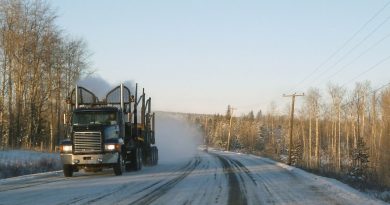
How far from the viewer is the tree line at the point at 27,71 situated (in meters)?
43.6

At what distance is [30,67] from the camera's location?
151ft

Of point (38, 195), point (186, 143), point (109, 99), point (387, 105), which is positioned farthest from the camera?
point (387, 105)

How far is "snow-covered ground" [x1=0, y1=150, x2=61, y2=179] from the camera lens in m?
25.4

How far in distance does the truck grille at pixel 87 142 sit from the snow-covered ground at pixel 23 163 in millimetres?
4039

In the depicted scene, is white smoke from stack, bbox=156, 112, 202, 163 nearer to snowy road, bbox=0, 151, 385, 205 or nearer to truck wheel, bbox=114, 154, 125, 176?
truck wheel, bbox=114, 154, 125, 176

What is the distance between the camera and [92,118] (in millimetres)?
23531

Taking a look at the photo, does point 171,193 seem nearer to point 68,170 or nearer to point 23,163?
point 68,170

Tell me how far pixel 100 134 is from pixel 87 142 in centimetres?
64

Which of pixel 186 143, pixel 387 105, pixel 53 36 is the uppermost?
pixel 53 36

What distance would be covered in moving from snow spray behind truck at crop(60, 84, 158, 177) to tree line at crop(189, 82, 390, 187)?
12.1m

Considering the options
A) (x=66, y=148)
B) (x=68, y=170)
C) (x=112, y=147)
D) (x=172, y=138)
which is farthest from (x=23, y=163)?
(x=172, y=138)

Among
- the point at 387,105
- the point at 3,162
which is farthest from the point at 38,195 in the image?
the point at 387,105

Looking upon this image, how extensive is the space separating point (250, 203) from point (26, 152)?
2324 cm

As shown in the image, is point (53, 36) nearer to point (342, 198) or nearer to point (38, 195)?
point (38, 195)
